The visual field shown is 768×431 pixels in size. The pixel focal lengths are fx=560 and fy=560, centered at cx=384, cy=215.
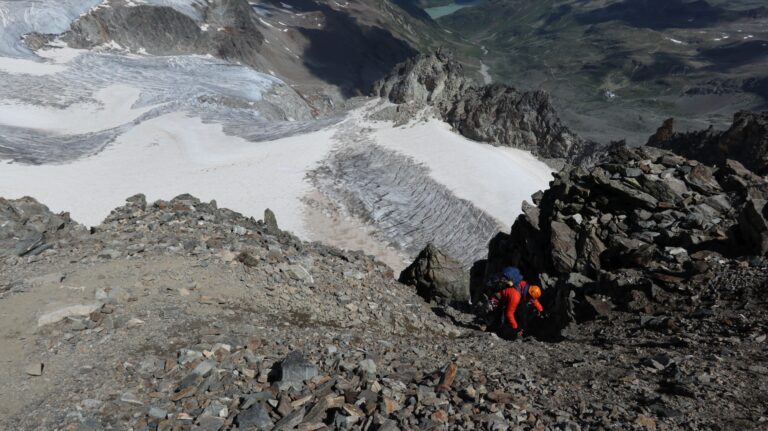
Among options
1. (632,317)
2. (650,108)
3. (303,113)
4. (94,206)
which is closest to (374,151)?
(94,206)

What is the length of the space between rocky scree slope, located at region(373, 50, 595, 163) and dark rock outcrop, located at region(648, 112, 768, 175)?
7.52m

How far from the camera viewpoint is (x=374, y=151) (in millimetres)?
38969

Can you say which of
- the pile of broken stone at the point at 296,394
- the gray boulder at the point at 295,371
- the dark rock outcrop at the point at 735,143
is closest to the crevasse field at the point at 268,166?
the dark rock outcrop at the point at 735,143

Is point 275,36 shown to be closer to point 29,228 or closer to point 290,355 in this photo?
point 29,228

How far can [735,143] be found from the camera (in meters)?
38.6

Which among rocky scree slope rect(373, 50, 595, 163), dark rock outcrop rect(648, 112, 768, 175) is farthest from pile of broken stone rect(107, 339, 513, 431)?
rocky scree slope rect(373, 50, 595, 163)

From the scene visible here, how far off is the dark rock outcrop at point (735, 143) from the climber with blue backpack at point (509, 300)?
86.4 feet

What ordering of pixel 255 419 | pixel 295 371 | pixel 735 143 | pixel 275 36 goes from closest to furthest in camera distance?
pixel 255 419 < pixel 295 371 < pixel 735 143 < pixel 275 36

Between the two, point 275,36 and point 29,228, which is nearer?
point 29,228

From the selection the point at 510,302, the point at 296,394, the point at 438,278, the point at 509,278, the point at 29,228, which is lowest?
the point at 438,278

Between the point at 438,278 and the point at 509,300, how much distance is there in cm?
408

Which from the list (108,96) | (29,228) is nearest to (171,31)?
(108,96)

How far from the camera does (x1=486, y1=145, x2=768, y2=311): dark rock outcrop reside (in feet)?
40.8

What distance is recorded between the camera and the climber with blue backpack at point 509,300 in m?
13.1
